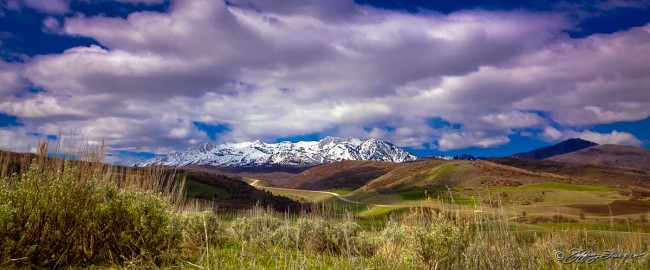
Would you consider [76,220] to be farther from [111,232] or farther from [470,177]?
[470,177]

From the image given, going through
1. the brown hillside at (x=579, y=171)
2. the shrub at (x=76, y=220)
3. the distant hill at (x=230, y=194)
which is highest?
the brown hillside at (x=579, y=171)

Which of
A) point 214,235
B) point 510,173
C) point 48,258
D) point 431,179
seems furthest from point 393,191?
point 48,258

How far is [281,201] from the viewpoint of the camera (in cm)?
6462

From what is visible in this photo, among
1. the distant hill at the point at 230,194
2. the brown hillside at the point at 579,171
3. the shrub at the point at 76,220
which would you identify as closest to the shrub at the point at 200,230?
the shrub at the point at 76,220

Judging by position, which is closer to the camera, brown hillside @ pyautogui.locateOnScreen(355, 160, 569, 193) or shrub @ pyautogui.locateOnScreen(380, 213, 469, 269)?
shrub @ pyautogui.locateOnScreen(380, 213, 469, 269)

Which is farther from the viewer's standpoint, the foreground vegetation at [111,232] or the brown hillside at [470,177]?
the brown hillside at [470,177]

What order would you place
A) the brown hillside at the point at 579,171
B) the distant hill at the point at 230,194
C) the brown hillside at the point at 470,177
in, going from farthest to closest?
the brown hillside at the point at 579,171 → the brown hillside at the point at 470,177 → the distant hill at the point at 230,194

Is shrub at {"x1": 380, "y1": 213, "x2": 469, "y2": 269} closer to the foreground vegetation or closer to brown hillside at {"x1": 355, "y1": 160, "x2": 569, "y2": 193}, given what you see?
the foreground vegetation

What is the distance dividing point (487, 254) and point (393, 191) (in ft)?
321

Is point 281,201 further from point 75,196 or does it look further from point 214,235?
point 75,196

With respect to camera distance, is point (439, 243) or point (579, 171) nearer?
Result: point (439, 243)

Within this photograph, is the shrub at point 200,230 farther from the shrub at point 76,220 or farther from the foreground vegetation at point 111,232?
the shrub at point 76,220

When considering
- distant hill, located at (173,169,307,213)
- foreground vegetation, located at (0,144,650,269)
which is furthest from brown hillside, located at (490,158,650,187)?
foreground vegetation, located at (0,144,650,269)

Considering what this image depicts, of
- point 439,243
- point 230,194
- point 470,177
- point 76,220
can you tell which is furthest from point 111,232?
point 470,177
